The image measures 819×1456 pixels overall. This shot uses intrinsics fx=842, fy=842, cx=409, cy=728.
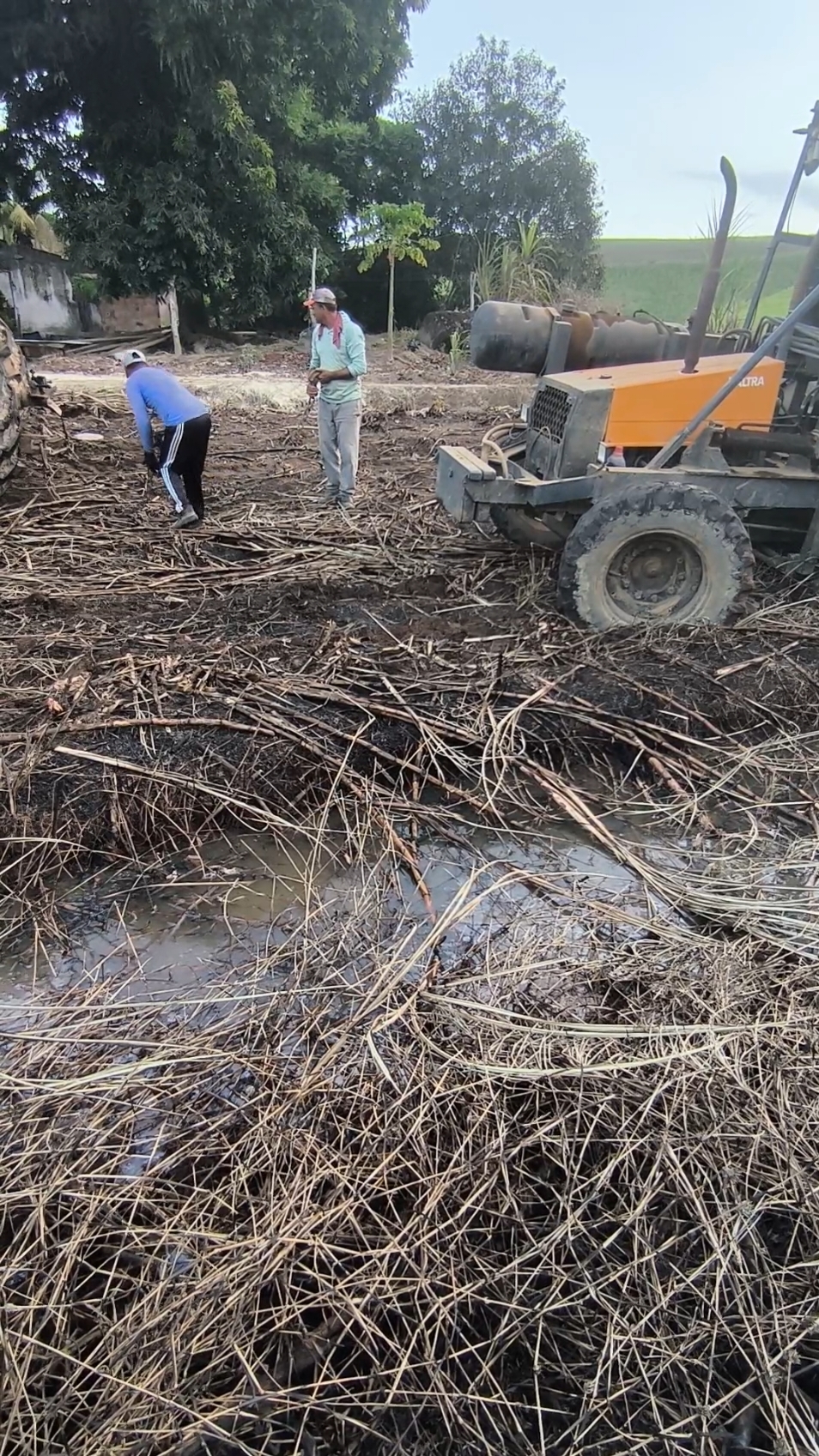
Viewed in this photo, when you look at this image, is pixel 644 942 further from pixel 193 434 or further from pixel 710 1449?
pixel 193 434

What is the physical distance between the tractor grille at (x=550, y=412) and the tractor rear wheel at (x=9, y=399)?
4.42m

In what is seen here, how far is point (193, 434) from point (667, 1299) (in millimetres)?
5984

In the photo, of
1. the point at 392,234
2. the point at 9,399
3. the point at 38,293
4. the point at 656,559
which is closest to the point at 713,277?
the point at 656,559

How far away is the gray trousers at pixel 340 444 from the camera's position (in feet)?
22.1

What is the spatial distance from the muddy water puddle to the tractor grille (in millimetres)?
2531

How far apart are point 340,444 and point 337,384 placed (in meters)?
0.46

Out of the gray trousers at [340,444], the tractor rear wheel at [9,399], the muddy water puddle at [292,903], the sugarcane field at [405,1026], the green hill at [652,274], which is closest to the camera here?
the sugarcane field at [405,1026]

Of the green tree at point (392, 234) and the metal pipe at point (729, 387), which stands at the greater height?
the green tree at point (392, 234)

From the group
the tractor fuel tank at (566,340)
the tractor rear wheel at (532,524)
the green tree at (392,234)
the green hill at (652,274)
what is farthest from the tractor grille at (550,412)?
the green tree at (392,234)

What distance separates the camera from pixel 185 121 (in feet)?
46.5

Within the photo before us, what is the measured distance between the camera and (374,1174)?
1.93 metres

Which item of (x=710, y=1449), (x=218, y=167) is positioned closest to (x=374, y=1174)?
(x=710, y=1449)

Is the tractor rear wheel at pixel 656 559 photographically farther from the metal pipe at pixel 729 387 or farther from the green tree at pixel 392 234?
the green tree at pixel 392 234

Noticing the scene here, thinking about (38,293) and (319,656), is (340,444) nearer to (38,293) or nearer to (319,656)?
(319,656)
